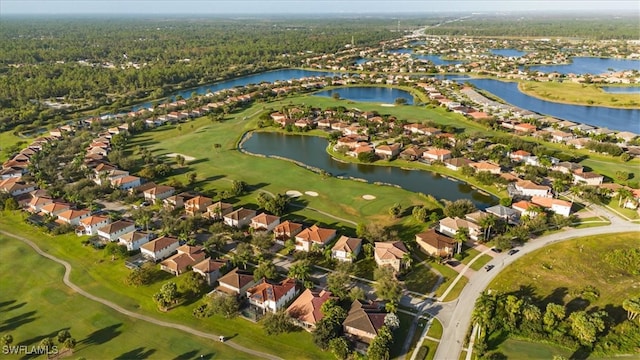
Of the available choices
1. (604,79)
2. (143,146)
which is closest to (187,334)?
(143,146)

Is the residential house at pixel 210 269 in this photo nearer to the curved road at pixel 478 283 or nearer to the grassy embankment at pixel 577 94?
the curved road at pixel 478 283

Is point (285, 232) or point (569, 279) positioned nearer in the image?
point (569, 279)

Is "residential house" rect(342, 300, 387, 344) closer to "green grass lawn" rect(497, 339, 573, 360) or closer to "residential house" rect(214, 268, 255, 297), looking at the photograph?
"green grass lawn" rect(497, 339, 573, 360)

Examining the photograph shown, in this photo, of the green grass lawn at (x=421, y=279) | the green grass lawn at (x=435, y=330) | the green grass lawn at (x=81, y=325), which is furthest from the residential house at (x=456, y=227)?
the green grass lawn at (x=81, y=325)

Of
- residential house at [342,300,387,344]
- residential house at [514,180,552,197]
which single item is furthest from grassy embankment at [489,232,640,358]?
residential house at [514,180,552,197]

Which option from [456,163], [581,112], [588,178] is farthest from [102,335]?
[581,112]

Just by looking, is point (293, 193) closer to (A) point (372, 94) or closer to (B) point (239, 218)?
(B) point (239, 218)
